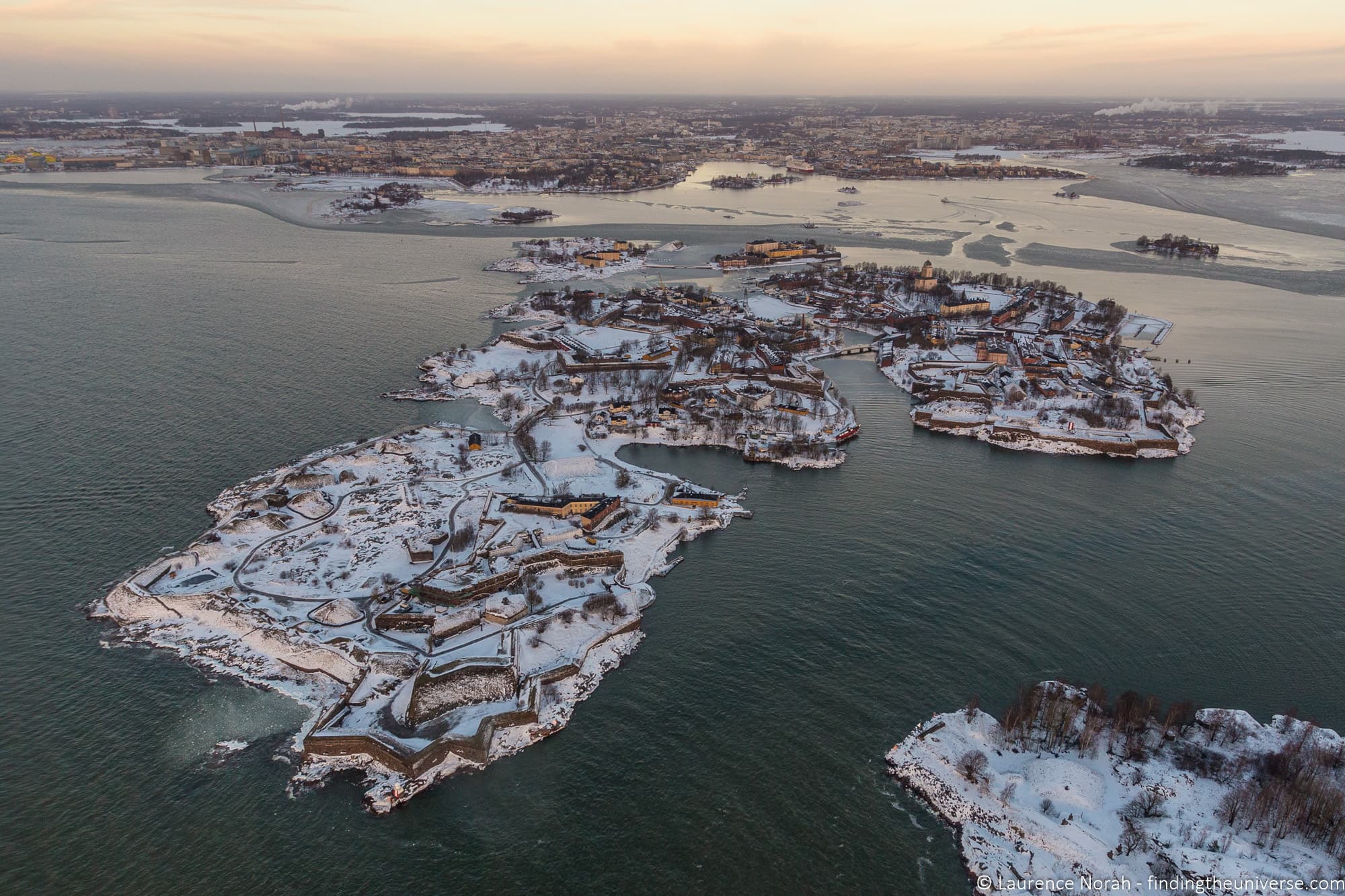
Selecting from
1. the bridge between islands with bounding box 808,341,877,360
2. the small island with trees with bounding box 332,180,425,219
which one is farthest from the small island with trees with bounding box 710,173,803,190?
the bridge between islands with bounding box 808,341,877,360

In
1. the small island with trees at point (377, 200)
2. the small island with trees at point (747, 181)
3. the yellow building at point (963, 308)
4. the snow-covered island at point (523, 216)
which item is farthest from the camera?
the small island with trees at point (747, 181)

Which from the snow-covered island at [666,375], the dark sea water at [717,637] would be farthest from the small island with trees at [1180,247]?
the snow-covered island at [666,375]

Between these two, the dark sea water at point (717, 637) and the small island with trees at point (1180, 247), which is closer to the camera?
the dark sea water at point (717, 637)

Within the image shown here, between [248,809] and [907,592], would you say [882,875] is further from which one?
[248,809]

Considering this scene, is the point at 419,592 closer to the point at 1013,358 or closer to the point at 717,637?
the point at 717,637

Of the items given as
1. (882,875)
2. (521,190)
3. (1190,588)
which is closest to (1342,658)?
(1190,588)

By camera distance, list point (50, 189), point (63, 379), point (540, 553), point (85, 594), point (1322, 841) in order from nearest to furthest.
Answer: point (1322, 841), point (85, 594), point (540, 553), point (63, 379), point (50, 189)

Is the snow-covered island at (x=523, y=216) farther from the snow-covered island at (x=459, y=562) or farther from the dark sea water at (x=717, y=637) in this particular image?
the snow-covered island at (x=459, y=562)
